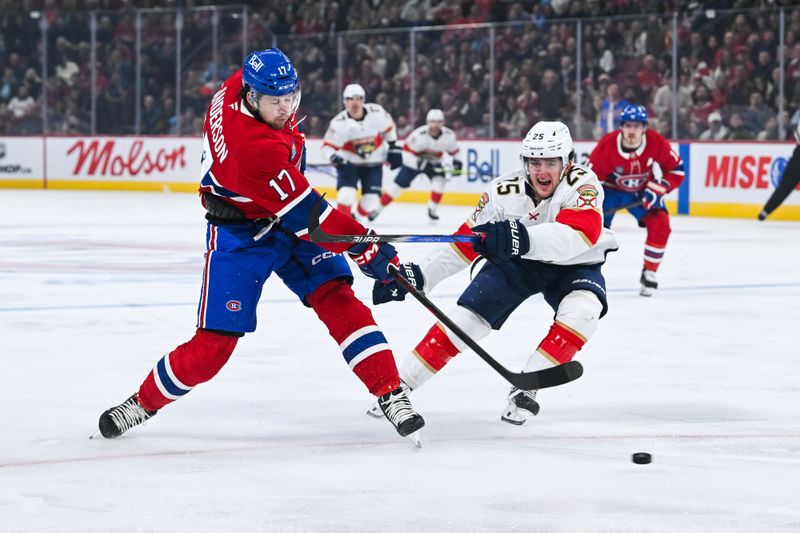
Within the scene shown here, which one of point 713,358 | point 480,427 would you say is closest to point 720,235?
point 713,358

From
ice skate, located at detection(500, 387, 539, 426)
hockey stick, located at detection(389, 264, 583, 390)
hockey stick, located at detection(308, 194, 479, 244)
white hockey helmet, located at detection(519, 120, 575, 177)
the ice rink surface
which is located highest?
white hockey helmet, located at detection(519, 120, 575, 177)

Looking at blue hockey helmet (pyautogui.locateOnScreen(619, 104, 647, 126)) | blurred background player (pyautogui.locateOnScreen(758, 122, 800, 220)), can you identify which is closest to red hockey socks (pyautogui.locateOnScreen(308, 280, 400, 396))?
blue hockey helmet (pyautogui.locateOnScreen(619, 104, 647, 126))

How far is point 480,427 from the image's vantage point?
381 centimetres

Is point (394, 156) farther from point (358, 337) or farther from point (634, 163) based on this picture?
point (358, 337)

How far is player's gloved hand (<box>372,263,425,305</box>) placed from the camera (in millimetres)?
3717

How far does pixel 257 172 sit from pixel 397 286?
559mm

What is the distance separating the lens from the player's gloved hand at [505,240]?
3.57m

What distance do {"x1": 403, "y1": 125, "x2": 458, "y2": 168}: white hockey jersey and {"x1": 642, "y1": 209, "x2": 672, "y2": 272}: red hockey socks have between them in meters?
5.99

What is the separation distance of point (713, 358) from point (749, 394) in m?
0.75

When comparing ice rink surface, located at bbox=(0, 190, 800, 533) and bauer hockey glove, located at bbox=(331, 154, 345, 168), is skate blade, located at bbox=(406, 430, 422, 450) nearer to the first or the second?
ice rink surface, located at bbox=(0, 190, 800, 533)

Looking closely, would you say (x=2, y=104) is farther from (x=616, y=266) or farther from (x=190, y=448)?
(x=190, y=448)

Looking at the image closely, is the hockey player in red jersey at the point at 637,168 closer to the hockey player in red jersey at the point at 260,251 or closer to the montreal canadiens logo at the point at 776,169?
the hockey player in red jersey at the point at 260,251

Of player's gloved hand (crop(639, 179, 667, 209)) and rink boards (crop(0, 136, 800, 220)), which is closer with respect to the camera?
player's gloved hand (crop(639, 179, 667, 209))

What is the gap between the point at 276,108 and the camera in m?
3.45
